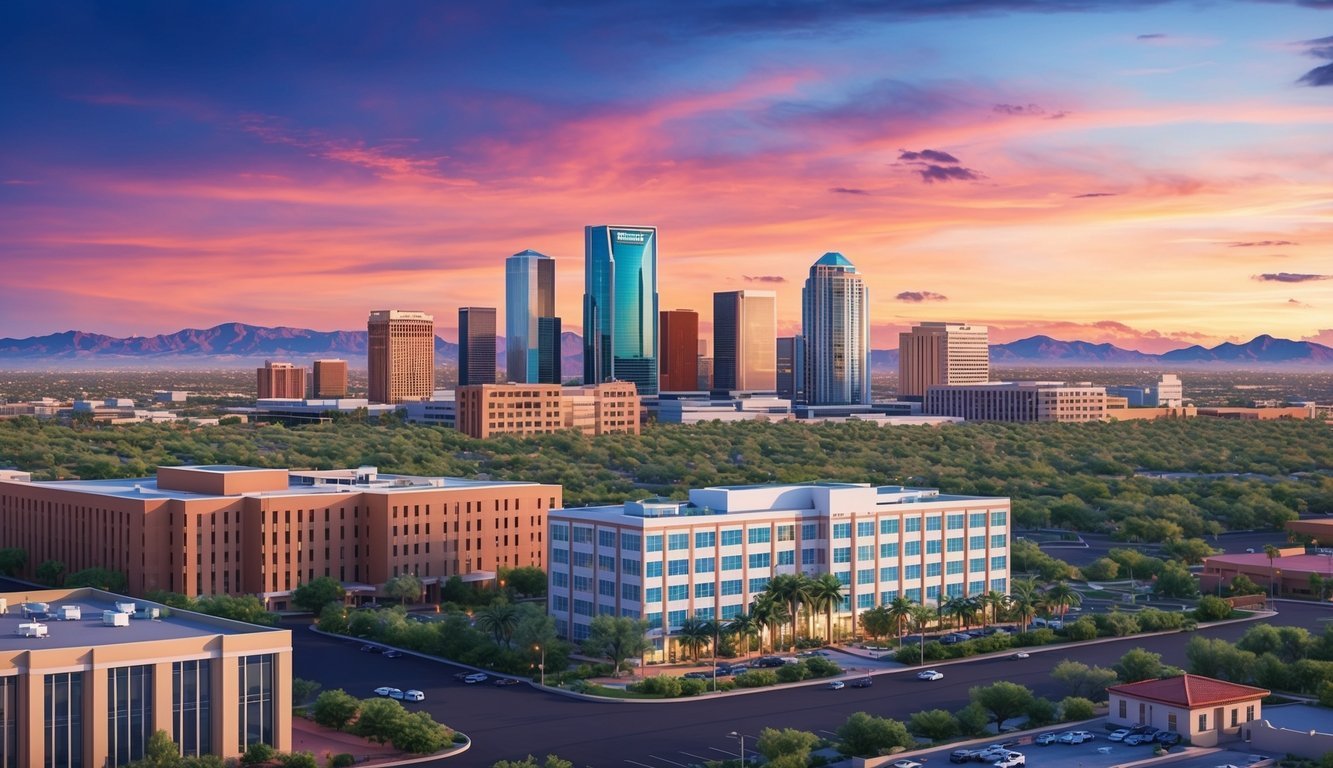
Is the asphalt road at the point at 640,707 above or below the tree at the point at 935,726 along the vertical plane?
below

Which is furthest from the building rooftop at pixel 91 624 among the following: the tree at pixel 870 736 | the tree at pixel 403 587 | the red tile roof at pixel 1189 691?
the red tile roof at pixel 1189 691

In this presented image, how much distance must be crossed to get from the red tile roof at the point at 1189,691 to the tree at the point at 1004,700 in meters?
3.44

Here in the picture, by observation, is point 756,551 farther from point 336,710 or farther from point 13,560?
point 13,560

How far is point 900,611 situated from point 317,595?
113ft

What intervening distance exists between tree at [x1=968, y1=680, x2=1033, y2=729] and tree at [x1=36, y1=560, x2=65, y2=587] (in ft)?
209

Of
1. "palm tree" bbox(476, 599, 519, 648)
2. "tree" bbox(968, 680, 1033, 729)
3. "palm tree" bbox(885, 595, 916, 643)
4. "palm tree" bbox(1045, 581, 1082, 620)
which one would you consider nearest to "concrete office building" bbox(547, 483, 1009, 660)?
"palm tree" bbox(885, 595, 916, 643)

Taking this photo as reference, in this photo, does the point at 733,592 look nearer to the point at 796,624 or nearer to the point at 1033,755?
the point at 796,624

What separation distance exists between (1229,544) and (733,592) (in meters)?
61.5

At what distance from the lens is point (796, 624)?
86000 millimetres

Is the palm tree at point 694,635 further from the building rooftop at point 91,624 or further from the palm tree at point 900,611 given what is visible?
the building rooftop at point 91,624

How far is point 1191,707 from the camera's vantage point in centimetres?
6247

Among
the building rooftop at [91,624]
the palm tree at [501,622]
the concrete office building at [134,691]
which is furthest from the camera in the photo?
the palm tree at [501,622]

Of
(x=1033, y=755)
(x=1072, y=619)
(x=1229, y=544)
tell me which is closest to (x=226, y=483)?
(x=1072, y=619)

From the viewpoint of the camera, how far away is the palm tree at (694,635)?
81.2 m
